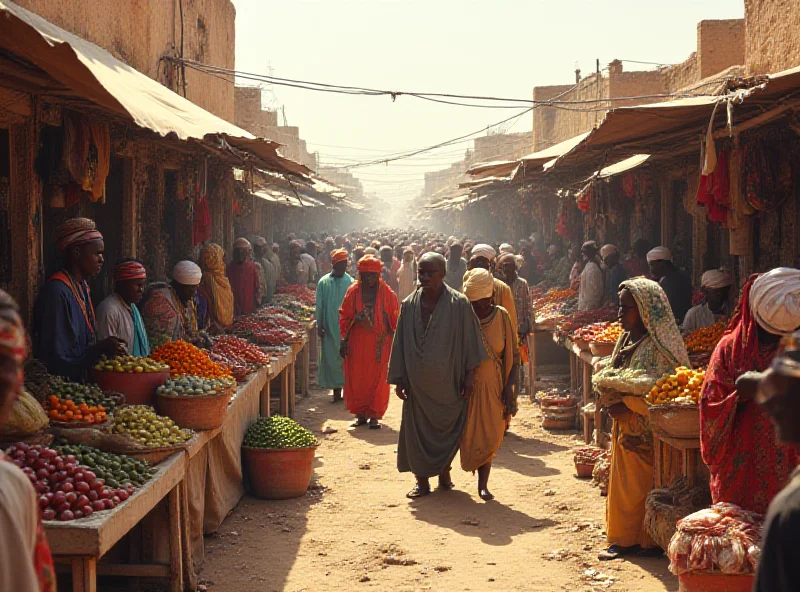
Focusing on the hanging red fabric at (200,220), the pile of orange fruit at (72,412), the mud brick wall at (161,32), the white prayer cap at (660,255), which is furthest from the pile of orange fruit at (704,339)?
the hanging red fabric at (200,220)

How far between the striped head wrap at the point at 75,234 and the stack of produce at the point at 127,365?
0.78m

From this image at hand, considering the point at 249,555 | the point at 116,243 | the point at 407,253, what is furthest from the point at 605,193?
the point at 249,555

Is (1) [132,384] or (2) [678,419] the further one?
(1) [132,384]

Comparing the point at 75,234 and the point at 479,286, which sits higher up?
the point at 75,234

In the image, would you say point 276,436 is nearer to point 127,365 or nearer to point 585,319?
point 127,365

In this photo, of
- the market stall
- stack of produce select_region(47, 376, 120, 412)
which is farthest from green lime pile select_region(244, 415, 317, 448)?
stack of produce select_region(47, 376, 120, 412)

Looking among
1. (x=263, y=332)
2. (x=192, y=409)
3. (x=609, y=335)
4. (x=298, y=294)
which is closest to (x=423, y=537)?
(x=192, y=409)

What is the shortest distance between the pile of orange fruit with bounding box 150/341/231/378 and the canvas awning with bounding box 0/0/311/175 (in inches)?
61.8

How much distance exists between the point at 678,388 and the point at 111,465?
126 inches

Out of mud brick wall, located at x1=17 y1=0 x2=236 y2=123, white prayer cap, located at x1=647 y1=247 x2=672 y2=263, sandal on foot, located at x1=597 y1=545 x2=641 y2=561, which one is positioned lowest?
sandal on foot, located at x1=597 y1=545 x2=641 y2=561

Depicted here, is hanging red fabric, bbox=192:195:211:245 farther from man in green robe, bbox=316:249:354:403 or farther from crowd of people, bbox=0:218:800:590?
man in green robe, bbox=316:249:354:403

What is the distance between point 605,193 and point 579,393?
16.9 feet

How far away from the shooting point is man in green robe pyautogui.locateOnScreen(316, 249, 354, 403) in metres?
12.3

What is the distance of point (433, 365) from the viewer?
24.9 ft
